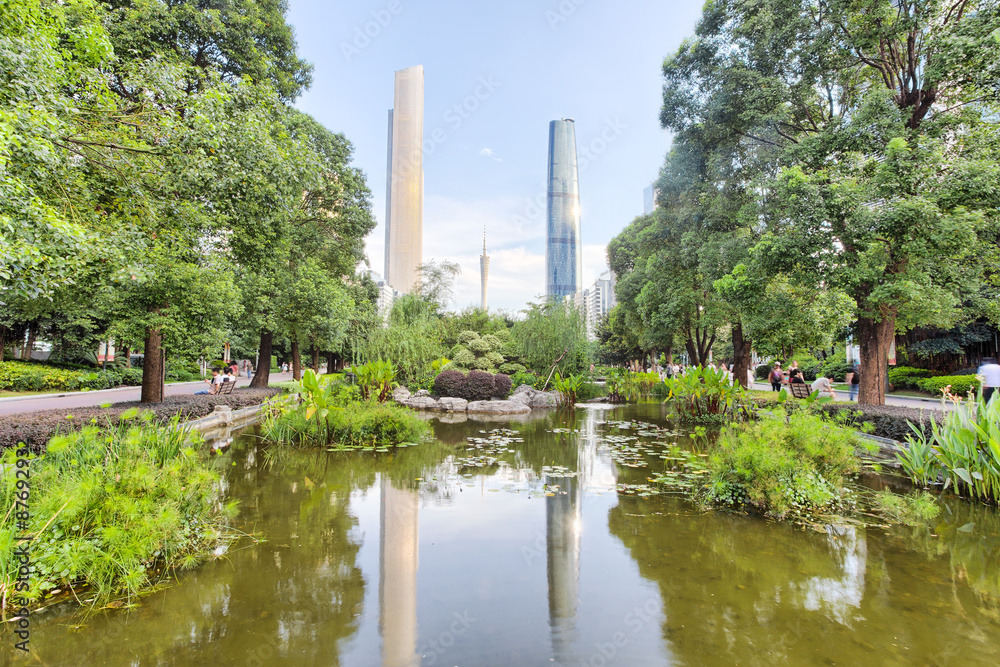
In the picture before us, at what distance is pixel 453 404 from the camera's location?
584 inches

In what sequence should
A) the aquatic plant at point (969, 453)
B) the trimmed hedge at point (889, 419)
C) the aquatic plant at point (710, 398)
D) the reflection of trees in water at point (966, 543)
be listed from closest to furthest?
the reflection of trees in water at point (966, 543)
the aquatic plant at point (969, 453)
the trimmed hedge at point (889, 419)
the aquatic plant at point (710, 398)

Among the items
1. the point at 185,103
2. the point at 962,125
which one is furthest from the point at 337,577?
the point at 962,125

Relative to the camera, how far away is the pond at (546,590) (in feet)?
8.52

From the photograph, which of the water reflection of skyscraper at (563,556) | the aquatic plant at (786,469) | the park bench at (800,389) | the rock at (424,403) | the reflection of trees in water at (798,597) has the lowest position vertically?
the water reflection of skyscraper at (563,556)

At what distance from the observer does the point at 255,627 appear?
277 centimetres

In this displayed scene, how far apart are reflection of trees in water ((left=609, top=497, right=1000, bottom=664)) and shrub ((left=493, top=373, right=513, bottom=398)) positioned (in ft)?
37.3

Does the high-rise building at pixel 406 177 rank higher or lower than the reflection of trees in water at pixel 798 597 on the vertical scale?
higher

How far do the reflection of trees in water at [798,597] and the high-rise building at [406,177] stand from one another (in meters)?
29.4

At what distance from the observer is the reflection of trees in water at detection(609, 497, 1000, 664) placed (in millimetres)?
Result: 2637

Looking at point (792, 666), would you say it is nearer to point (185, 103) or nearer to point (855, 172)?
point (185, 103)

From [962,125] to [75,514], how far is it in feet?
49.9

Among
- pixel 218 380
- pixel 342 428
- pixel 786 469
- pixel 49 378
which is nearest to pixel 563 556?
pixel 786 469

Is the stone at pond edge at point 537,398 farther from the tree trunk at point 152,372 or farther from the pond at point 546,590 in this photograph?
the pond at point 546,590

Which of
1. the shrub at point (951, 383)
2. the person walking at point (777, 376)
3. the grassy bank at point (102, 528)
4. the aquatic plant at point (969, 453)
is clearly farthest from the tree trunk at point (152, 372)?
the shrub at point (951, 383)
